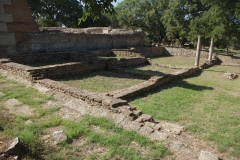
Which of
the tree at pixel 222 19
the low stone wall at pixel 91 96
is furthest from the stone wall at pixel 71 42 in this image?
the tree at pixel 222 19

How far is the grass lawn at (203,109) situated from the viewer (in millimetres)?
4781

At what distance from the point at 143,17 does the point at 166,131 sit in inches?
1264

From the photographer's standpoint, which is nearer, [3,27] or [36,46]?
[3,27]

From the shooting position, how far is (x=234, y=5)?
1316cm

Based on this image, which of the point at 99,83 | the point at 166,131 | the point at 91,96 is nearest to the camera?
the point at 166,131

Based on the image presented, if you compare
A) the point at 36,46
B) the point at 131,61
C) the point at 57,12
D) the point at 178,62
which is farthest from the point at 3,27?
the point at 57,12

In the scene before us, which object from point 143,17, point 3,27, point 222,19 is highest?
point 143,17

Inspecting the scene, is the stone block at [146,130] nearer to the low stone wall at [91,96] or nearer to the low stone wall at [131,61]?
the low stone wall at [91,96]

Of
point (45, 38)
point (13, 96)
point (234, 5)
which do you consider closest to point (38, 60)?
point (45, 38)

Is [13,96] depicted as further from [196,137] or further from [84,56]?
[84,56]

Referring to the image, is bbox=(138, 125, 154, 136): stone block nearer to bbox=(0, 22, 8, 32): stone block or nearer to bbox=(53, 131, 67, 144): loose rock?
bbox=(53, 131, 67, 144): loose rock

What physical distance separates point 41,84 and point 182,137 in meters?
5.03

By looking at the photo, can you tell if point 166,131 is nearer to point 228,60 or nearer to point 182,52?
point 228,60

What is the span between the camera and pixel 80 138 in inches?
150
